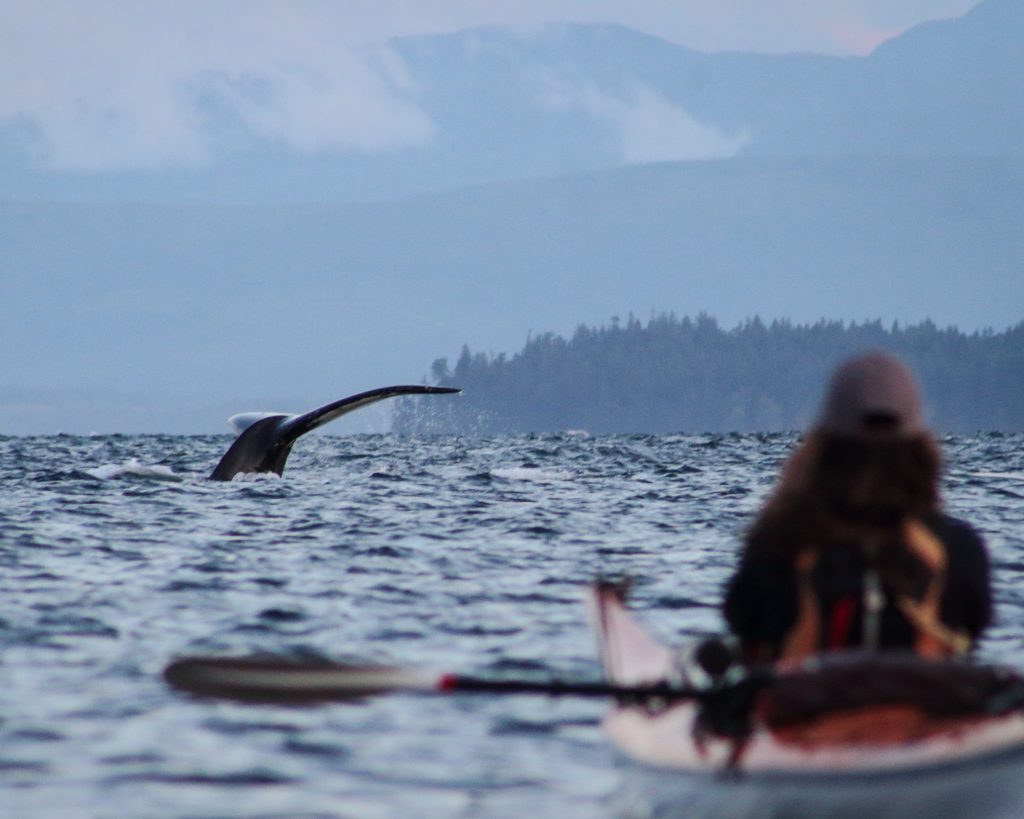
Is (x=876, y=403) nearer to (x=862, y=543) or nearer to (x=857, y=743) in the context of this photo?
(x=862, y=543)

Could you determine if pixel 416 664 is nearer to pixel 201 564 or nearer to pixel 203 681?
pixel 203 681

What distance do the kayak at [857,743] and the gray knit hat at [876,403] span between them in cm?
80

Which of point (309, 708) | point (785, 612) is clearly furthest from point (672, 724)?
point (309, 708)

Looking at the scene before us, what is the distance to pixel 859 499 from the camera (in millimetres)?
5480

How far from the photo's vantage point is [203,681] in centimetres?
654

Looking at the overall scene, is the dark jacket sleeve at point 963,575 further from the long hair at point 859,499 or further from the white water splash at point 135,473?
the white water splash at point 135,473

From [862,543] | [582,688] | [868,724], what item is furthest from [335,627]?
[862,543]

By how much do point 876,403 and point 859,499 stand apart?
0.35 m

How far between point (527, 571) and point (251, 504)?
328 inches

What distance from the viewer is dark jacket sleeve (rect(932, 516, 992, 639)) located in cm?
573

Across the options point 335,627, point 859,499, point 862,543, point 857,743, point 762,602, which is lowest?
point 335,627

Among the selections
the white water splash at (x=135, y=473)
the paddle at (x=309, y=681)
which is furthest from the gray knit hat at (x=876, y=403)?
the white water splash at (x=135, y=473)

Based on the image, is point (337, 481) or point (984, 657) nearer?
point (984, 657)

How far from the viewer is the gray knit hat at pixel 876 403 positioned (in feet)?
17.9
